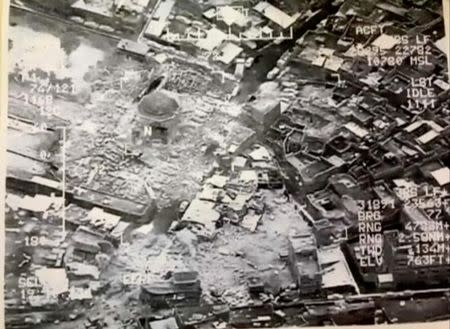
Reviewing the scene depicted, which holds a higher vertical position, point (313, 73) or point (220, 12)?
point (220, 12)

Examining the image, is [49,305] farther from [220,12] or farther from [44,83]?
[220,12]

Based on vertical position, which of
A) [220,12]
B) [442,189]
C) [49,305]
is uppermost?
[220,12]

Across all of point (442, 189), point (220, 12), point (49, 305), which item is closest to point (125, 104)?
point (220, 12)

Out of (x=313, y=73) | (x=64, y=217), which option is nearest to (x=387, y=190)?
(x=313, y=73)
